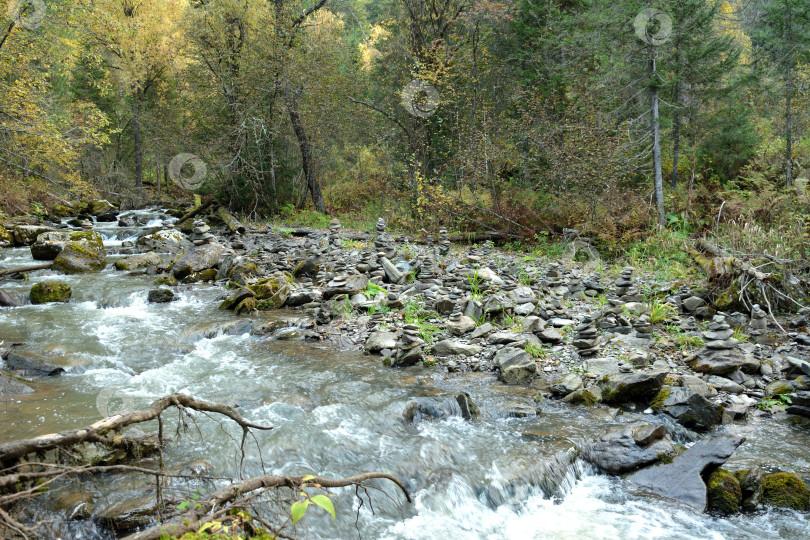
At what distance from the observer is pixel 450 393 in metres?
5.34

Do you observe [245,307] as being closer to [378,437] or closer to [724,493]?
[378,437]

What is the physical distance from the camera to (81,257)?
11500 mm

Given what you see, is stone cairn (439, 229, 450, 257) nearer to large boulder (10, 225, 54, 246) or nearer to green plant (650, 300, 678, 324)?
green plant (650, 300, 678, 324)

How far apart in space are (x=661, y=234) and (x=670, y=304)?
4.12 metres

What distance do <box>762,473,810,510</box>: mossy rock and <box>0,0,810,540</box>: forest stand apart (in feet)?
0.07

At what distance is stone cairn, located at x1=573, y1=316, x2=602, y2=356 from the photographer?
20.0 ft

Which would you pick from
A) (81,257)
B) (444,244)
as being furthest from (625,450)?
(81,257)

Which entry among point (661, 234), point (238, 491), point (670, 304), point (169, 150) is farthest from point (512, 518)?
point (169, 150)

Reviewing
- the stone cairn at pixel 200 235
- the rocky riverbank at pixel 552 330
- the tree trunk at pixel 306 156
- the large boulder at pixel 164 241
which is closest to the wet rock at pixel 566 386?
the rocky riverbank at pixel 552 330

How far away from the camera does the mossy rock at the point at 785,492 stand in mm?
3611

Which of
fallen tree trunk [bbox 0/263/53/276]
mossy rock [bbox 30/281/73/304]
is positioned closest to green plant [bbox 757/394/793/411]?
mossy rock [bbox 30/281/73/304]

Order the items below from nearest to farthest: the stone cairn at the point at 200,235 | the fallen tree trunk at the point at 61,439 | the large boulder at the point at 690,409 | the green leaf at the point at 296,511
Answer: the green leaf at the point at 296,511 < the fallen tree trunk at the point at 61,439 < the large boulder at the point at 690,409 < the stone cairn at the point at 200,235

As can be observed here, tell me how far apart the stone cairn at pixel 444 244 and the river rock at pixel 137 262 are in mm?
6904

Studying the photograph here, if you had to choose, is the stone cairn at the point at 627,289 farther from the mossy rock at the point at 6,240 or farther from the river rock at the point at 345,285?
the mossy rock at the point at 6,240
